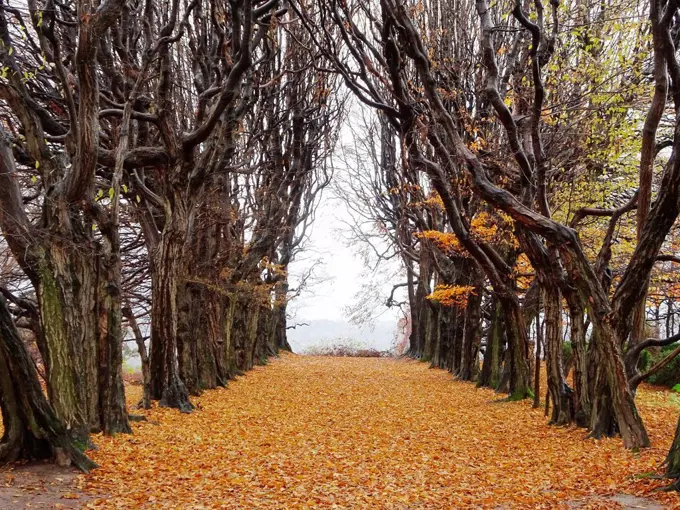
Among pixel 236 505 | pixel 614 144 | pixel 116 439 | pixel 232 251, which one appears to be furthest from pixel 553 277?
pixel 232 251

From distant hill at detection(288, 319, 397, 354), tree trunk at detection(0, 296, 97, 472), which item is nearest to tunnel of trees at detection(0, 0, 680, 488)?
tree trunk at detection(0, 296, 97, 472)

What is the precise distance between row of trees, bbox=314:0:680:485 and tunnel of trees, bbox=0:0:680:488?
0.17 feet

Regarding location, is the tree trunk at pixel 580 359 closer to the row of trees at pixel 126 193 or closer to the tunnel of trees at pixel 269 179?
the tunnel of trees at pixel 269 179

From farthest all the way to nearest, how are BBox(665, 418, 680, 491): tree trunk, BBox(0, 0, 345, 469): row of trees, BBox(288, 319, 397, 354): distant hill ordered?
BBox(288, 319, 397, 354): distant hill → BBox(0, 0, 345, 469): row of trees → BBox(665, 418, 680, 491): tree trunk

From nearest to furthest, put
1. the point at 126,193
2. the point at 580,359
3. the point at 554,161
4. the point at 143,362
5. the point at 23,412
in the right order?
1. the point at 23,412
2. the point at 580,359
3. the point at 143,362
4. the point at 126,193
5. the point at 554,161

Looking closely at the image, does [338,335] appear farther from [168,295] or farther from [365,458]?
[365,458]

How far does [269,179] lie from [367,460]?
1425cm

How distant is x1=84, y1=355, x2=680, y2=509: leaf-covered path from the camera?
611 centimetres

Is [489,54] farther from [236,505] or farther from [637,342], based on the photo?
[236,505]

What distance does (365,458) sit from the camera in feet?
26.9

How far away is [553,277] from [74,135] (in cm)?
757

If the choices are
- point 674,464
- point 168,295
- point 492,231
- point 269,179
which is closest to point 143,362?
Answer: point 168,295

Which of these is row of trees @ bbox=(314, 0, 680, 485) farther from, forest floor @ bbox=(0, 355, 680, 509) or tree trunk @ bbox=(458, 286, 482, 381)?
forest floor @ bbox=(0, 355, 680, 509)

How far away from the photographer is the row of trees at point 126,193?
662 centimetres
